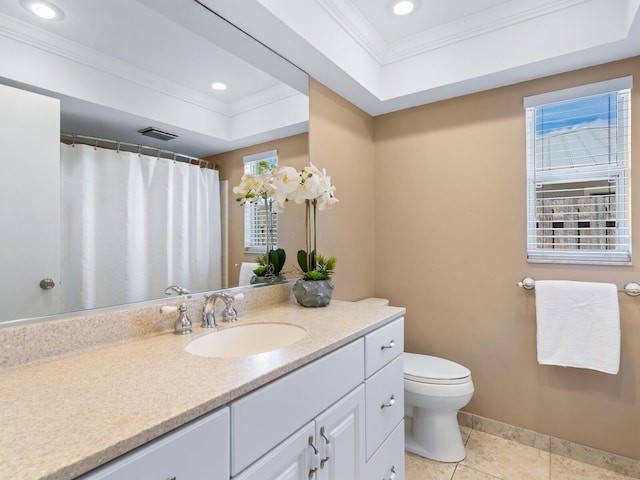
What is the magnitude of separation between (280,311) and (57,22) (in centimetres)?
132

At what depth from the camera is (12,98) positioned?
36.7 inches

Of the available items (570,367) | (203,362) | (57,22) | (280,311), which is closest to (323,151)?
(280,311)

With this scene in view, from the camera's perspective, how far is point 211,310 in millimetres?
1341

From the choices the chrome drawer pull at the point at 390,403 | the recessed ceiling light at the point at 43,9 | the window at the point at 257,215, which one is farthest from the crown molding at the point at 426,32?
the chrome drawer pull at the point at 390,403

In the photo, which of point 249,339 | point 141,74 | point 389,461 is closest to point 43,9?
point 141,74

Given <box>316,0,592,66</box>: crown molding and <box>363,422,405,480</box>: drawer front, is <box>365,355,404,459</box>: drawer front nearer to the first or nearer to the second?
<box>363,422,405,480</box>: drawer front

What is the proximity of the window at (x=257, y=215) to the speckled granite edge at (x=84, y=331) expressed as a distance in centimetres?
40

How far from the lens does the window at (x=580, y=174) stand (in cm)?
180

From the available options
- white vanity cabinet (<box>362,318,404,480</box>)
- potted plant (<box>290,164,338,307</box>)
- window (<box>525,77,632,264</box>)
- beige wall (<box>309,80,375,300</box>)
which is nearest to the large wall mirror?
potted plant (<box>290,164,338,307</box>)

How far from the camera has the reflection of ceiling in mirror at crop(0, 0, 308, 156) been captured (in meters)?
1.00

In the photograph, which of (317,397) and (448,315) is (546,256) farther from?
(317,397)

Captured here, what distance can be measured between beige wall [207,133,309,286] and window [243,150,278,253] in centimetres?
2

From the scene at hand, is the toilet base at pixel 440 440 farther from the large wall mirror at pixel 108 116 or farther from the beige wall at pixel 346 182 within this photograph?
the large wall mirror at pixel 108 116

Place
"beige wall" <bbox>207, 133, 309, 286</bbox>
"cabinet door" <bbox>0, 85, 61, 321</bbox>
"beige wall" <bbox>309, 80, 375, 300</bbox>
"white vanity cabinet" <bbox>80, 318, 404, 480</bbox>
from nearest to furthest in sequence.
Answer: "white vanity cabinet" <bbox>80, 318, 404, 480</bbox> → "cabinet door" <bbox>0, 85, 61, 321</bbox> → "beige wall" <bbox>207, 133, 309, 286</bbox> → "beige wall" <bbox>309, 80, 375, 300</bbox>
